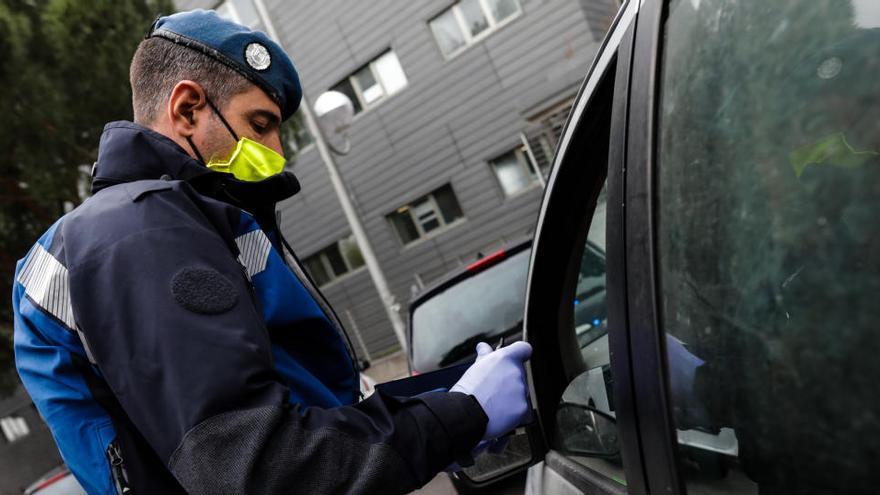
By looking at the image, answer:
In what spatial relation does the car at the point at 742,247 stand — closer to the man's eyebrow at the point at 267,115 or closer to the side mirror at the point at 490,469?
the man's eyebrow at the point at 267,115

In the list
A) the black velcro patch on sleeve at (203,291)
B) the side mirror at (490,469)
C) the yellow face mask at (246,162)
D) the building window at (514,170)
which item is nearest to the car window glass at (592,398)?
the black velcro patch on sleeve at (203,291)

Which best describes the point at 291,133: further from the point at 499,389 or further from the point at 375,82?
the point at 499,389

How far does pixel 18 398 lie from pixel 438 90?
1752cm

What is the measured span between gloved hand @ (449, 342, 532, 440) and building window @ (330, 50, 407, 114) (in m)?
13.9

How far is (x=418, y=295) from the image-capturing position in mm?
4062

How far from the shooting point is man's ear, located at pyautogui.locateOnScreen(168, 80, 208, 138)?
146 centimetres

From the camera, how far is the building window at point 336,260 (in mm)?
16594

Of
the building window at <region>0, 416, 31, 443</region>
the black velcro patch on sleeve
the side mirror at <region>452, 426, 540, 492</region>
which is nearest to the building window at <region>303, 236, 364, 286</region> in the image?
the building window at <region>0, 416, 31, 443</region>

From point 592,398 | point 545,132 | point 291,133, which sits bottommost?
point 592,398

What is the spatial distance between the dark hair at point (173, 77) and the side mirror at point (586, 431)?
113cm

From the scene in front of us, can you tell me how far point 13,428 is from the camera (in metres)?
20.8

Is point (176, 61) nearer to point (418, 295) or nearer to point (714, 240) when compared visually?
point (714, 240)

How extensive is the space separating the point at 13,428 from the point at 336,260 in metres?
13.4

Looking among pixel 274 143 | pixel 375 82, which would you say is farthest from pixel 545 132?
pixel 274 143
